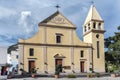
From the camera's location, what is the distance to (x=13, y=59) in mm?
60156

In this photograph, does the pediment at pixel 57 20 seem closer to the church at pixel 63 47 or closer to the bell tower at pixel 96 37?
the church at pixel 63 47

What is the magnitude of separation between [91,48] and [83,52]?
1583mm

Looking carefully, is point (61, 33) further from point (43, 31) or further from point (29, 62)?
point (29, 62)

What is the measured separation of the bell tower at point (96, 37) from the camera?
4741cm

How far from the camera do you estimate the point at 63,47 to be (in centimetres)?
4544

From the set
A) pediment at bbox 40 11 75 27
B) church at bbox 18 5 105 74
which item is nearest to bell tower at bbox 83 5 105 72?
church at bbox 18 5 105 74

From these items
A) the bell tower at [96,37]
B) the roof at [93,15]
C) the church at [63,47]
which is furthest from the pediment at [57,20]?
the roof at [93,15]

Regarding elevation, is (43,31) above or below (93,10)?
below

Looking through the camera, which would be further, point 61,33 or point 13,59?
point 13,59

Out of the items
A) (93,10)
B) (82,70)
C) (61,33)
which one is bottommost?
(82,70)

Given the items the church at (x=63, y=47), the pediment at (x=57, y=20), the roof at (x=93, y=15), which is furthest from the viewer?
the roof at (x=93, y=15)

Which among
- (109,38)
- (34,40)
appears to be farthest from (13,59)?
(109,38)

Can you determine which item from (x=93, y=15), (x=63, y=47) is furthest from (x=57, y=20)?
(x=93, y=15)

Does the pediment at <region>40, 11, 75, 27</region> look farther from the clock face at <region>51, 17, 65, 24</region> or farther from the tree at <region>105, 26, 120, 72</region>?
the tree at <region>105, 26, 120, 72</region>
